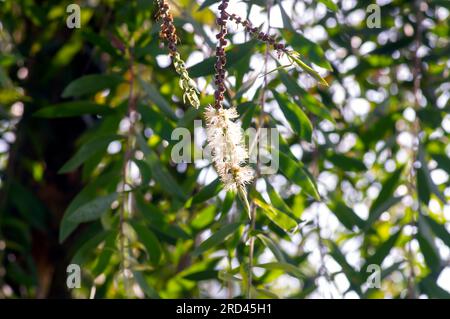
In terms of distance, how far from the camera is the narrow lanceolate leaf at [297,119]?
1.22m

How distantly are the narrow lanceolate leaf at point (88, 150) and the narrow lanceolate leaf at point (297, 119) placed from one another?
373mm

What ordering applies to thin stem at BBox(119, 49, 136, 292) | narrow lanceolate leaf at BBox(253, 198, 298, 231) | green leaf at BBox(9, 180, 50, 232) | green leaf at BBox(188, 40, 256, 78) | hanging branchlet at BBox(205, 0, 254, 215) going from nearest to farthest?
hanging branchlet at BBox(205, 0, 254, 215), narrow lanceolate leaf at BBox(253, 198, 298, 231), green leaf at BBox(188, 40, 256, 78), thin stem at BBox(119, 49, 136, 292), green leaf at BBox(9, 180, 50, 232)

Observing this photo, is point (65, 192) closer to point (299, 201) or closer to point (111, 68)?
point (111, 68)

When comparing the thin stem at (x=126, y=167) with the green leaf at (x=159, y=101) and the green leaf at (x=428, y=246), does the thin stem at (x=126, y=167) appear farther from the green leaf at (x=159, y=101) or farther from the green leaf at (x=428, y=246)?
the green leaf at (x=428, y=246)

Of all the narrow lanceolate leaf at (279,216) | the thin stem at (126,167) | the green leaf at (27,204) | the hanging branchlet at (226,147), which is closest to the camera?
the hanging branchlet at (226,147)

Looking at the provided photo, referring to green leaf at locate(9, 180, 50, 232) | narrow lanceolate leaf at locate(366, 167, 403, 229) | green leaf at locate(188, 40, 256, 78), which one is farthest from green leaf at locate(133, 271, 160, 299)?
green leaf at locate(9, 180, 50, 232)

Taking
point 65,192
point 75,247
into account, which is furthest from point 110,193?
point 65,192

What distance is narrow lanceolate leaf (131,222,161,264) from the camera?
55.1 inches

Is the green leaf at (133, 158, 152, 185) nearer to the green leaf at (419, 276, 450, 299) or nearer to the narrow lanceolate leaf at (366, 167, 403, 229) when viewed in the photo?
Answer: the narrow lanceolate leaf at (366, 167, 403, 229)

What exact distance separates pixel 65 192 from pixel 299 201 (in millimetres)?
746

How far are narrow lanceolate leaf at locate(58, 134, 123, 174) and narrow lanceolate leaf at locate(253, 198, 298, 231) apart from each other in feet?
1.32

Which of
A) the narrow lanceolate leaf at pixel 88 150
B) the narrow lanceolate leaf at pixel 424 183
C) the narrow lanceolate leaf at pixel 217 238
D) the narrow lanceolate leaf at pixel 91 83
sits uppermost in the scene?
the narrow lanceolate leaf at pixel 91 83

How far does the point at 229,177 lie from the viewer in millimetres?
856

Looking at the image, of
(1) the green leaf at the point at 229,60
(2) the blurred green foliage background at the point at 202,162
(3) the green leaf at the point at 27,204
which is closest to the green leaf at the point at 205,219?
(2) the blurred green foliage background at the point at 202,162
